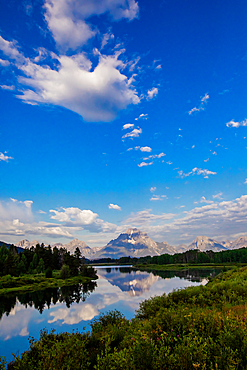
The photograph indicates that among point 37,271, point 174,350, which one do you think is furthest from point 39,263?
point 174,350

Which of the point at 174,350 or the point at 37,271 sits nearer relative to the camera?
the point at 174,350

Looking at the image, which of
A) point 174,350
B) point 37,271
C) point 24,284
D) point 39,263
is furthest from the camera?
point 39,263

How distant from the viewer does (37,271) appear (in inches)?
3273

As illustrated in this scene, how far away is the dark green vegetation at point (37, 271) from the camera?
5768 cm

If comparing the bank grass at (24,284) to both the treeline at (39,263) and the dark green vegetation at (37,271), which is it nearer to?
the dark green vegetation at (37,271)

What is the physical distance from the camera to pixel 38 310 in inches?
1256

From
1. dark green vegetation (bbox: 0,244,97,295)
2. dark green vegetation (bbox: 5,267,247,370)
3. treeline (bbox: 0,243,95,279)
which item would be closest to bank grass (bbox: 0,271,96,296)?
dark green vegetation (bbox: 0,244,97,295)

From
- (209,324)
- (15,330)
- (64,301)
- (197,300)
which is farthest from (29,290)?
(209,324)

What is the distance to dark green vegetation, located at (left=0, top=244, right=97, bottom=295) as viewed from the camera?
5768 centimetres

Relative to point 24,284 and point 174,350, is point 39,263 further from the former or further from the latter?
point 174,350

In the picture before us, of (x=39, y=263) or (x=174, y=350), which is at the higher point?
(x=174, y=350)

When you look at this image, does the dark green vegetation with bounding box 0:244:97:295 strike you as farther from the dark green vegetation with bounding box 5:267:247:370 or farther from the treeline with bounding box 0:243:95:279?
the dark green vegetation with bounding box 5:267:247:370

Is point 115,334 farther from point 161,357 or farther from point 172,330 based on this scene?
point 161,357

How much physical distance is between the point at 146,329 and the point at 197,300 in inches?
360
